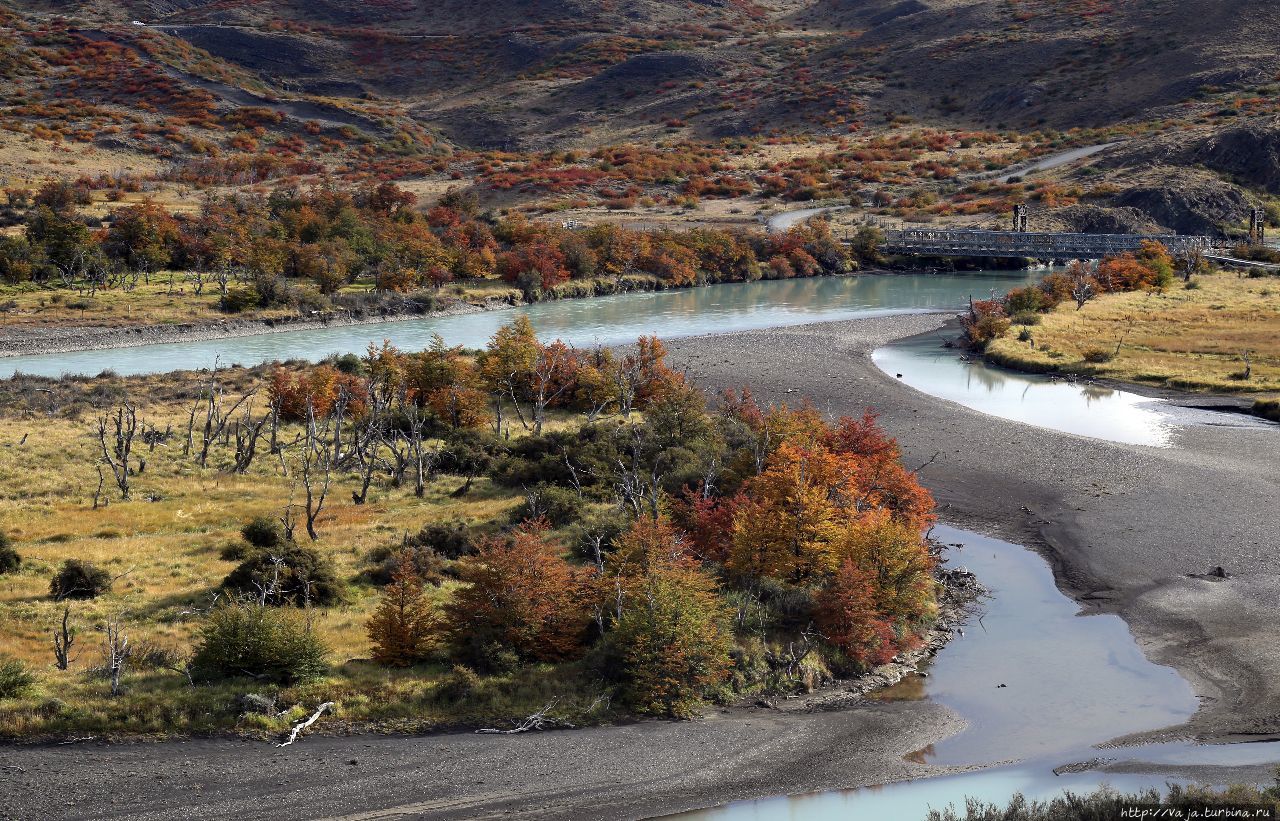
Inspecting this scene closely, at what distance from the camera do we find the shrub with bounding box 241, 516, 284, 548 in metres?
33.2

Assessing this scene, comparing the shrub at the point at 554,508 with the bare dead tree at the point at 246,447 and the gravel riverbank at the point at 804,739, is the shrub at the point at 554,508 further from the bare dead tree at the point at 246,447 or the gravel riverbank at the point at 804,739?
the gravel riverbank at the point at 804,739

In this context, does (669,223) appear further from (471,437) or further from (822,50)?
(822,50)

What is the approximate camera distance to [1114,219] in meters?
109

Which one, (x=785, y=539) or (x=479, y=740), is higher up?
(x=785, y=539)

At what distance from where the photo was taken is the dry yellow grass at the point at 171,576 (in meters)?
23.8

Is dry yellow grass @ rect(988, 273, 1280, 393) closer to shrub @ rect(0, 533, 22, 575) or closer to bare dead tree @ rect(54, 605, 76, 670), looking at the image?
bare dead tree @ rect(54, 605, 76, 670)

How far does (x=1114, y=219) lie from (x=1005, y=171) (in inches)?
961

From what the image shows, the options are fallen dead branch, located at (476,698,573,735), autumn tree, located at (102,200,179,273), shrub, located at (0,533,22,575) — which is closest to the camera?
fallen dead branch, located at (476,698,573,735)

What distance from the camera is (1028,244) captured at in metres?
102

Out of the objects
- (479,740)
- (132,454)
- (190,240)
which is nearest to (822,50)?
(190,240)

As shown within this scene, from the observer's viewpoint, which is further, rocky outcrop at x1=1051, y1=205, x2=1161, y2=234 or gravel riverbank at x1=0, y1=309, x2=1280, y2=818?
rocky outcrop at x1=1051, y1=205, x2=1161, y2=234

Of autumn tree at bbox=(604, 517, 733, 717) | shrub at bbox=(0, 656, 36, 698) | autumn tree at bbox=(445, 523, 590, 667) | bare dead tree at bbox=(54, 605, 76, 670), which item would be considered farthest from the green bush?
shrub at bbox=(0, 656, 36, 698)

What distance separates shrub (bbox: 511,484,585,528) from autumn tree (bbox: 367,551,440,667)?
8.38 m

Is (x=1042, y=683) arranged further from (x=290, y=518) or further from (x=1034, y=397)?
(x=1034, y=397)
